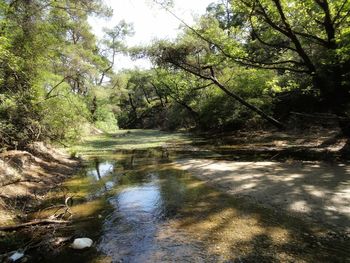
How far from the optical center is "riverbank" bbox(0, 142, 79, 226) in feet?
24.6

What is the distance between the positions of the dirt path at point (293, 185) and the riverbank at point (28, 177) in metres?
5.12

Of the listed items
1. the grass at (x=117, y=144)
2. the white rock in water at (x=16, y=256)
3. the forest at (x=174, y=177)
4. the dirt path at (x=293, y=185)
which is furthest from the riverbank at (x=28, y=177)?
the dirt path at (x=293, y=185)

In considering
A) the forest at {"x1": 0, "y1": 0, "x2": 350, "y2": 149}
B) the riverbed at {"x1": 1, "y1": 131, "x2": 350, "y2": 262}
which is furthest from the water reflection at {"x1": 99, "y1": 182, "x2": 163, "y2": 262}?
the forest at {"x1": 0, "y1": 0, "x2": 350, "y2": 149}

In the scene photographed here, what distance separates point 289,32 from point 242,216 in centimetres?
853

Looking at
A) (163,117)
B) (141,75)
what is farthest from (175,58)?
(141,75)

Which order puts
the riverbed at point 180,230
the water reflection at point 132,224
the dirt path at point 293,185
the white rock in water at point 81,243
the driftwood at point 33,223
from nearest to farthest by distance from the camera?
the riverbed at point 180,230 < the water reflection at point 132,224 < the white rock in water at point 81,243 < the driftwood at point 33,223 < the dirt path at point 293,185

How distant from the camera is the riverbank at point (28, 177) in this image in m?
7.50

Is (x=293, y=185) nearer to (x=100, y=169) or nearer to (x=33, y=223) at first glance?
(x=33, y=223)

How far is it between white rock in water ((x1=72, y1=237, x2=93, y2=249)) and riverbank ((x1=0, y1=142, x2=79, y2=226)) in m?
2.10

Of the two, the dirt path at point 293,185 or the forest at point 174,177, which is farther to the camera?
the dirt path at point 293,185

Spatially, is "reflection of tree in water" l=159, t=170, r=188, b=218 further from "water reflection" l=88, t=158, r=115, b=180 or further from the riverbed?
"water reflection" l=88, t=158, r=115, b=180

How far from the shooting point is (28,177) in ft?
32.6

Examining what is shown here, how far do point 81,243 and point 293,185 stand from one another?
579cm

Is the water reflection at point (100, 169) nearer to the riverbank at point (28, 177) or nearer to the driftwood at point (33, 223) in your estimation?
the riverbank at point (28, 177)
